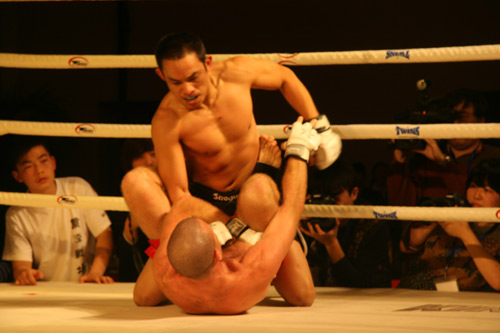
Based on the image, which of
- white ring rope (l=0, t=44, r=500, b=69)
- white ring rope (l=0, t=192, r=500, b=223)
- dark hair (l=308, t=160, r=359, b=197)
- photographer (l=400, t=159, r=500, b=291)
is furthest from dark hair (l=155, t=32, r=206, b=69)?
photographer (l=400, t=159, r=500, b=291)

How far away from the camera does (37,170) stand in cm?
264

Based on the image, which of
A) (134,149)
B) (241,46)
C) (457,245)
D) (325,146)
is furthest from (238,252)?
(241,46)

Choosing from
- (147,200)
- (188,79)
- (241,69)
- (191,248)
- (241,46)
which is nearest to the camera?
(191,248)

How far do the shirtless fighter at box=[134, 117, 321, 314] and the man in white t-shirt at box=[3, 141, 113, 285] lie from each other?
27.0 inches

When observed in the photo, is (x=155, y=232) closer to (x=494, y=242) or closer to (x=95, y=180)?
(x=494, y=242)

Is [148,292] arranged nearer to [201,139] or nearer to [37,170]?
[201,139]

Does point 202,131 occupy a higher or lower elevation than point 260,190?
higher

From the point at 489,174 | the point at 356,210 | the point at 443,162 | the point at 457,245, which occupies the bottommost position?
the point at 457,245

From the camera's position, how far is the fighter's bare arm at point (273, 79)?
2082mm

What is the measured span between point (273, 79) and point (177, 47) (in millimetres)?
420

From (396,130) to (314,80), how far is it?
2016 mm

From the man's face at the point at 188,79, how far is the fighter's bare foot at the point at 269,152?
28 cm

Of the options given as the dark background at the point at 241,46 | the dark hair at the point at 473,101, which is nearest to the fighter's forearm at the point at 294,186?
the dark hair at the point at 473,101

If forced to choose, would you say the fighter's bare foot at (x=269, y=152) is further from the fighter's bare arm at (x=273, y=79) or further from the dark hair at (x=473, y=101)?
the dark hair at (x=473, y=101)
